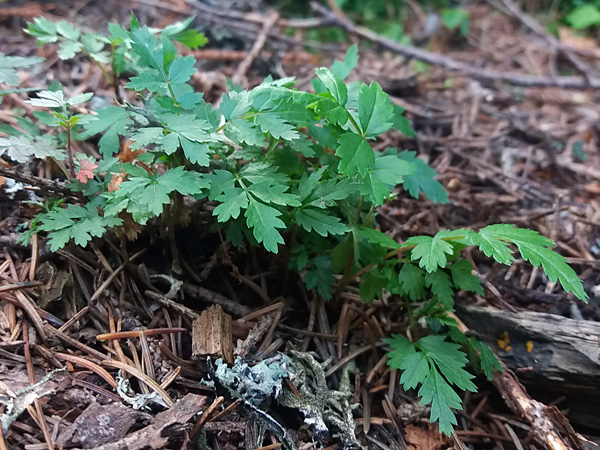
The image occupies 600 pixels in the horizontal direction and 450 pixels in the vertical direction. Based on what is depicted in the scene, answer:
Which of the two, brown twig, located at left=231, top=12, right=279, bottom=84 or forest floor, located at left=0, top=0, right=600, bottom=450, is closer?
forest floor, located at left=0, top=0, right=600, bottom=450

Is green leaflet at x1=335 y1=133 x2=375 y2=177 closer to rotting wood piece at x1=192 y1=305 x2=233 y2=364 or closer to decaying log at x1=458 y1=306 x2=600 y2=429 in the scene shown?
rotting wood piece at x1=192 y1=305 x2=233 y2=364

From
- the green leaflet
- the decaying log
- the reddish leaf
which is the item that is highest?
the green leaflet

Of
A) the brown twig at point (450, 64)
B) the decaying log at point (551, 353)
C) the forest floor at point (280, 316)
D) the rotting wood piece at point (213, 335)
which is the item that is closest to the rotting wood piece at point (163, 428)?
the forest floor at point (280, 316)

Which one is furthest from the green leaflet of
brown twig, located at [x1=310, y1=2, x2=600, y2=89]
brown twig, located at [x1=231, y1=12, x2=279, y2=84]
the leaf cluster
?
brown twig, located at [x1=310, y1=2, x2=600, y2=89]

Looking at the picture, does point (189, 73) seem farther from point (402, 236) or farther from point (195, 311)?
point (402, 236)

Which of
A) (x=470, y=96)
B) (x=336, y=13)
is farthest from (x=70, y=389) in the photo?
(x=336, y=13)

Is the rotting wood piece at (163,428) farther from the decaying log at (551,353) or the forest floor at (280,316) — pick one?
the decaying log at (551,353)

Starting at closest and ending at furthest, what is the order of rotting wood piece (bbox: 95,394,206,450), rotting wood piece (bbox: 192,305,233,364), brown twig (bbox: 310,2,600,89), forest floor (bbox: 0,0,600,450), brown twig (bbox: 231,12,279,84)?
rotting wood piece (bbox: 95,394,206,450) < forest floor (bbox: 0,0,600,450) < rotting wood piece (bbox: 192,305,233,364) < brown twig (bbox: 231,12,279,84) < brown twig (bbox: 310,2,600,89)

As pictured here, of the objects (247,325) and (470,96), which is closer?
(247,325)

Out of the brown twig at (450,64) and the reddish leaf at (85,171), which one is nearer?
the reddish leaf at (85,171)
